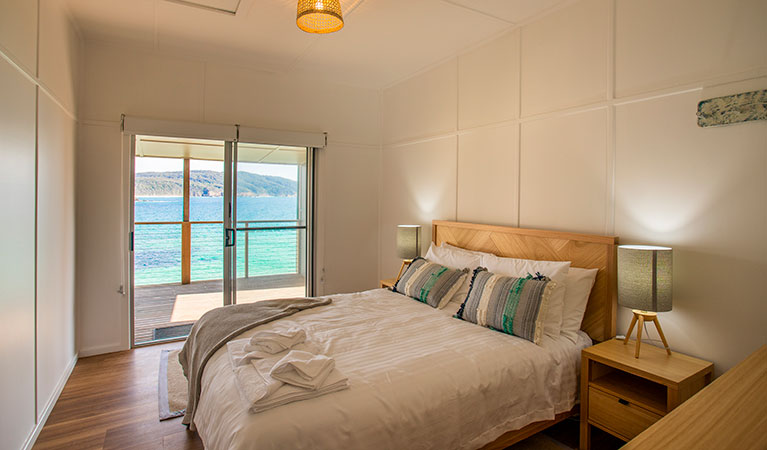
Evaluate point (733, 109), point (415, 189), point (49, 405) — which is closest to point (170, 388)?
point (49, 405)

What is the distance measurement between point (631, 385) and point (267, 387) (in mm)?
1904

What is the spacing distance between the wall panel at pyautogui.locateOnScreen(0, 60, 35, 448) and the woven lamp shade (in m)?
1.49

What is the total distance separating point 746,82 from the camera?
6.43 ft

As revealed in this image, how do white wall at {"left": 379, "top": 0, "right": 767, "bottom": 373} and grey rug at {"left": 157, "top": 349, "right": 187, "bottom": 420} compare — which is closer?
white wall at {"left": 379, "top": 0, "right": 767, "bottom": 373}

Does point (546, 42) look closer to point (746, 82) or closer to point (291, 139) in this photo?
point (746, 82)

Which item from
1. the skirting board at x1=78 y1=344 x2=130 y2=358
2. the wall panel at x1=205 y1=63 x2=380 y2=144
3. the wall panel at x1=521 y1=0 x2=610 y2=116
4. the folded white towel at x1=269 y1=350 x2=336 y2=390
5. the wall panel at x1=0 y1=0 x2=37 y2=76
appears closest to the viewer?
the folded white towel at x1=269 y1=350 x2=336 y2=390

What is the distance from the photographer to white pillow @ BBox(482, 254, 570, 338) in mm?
2363

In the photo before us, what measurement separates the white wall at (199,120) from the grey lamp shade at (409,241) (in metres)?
0.88

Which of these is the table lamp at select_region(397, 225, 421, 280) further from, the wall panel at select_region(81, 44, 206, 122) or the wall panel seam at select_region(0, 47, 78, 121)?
the wall panel seam at select_region(0, 47, 78, 121)

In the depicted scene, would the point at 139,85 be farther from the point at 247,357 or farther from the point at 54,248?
the point at 247,357

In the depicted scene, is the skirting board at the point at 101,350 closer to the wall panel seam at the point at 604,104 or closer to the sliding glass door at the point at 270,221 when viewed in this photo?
the sliding glass door at the point at 270,221

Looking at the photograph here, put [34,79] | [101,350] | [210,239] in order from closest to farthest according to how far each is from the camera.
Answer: [34,79]
[101,350]
[210,239]

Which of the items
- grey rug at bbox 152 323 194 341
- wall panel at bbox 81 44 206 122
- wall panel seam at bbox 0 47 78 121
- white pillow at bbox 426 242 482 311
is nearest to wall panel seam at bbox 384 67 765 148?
white pillow at bbox 426 242 482 311

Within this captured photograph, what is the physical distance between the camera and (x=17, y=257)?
2055 millimetres
